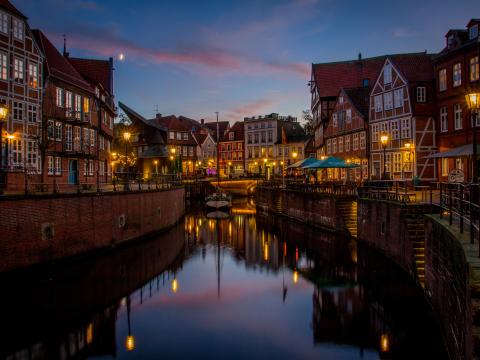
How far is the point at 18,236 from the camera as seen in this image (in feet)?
59.2

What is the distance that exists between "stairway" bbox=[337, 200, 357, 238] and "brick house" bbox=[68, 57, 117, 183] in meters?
20.4

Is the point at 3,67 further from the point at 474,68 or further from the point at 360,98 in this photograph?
the point at 360,98

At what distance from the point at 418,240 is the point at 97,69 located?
116 feet

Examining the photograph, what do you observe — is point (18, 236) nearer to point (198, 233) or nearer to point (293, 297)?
point (293, 297)

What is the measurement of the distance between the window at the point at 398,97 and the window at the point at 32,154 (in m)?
29.0

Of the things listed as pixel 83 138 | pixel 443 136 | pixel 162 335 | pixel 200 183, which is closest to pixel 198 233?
pixel 83 138

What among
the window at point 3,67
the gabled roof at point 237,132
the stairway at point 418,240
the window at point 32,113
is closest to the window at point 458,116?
the stairway at point 418,240

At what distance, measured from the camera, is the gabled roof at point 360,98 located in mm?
46997

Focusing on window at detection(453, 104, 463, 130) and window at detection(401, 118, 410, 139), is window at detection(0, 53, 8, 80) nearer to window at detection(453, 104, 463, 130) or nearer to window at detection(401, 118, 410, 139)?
window at detection(453, 104, 463, 130)

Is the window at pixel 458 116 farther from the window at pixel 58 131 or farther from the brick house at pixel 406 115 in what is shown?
the window at pixel 58 131

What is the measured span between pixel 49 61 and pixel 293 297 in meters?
23.1

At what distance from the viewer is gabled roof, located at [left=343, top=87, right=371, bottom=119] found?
4700 centimetres

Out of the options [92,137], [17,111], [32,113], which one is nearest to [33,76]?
[32,113]

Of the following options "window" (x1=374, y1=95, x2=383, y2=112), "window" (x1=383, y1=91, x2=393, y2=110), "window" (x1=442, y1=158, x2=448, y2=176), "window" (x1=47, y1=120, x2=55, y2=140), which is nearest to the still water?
"window" (x1=47, y1=120, x2=55, y2=140)
